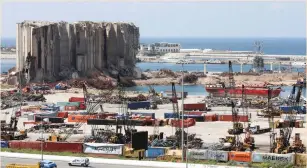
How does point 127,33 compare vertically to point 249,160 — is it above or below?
above

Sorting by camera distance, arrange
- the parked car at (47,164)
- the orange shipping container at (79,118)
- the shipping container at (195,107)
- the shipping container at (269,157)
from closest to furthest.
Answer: the parked car at (47,164), the shipping container at (269,157), the orange shipping container at (79,118), the shipping container at (195,107)

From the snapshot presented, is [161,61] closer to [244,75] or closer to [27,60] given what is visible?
[244,75]

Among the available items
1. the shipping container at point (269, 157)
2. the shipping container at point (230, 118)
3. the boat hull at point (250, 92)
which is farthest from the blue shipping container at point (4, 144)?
the boat hull at point (250, 92)

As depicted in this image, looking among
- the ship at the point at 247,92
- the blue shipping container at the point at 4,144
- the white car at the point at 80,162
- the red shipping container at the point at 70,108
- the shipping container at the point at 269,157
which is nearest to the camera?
the white car at the point at 80,162

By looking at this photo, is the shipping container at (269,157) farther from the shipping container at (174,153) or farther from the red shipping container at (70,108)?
the red shipping container at (70,108)

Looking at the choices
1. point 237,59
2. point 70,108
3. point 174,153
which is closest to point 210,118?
point 70,108

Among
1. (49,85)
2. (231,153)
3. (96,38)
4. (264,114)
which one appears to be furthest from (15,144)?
(96,38)

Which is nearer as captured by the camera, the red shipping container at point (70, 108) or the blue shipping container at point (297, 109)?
the blue shipping container at point (297, 109)

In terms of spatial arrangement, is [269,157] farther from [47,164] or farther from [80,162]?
[47,164]
